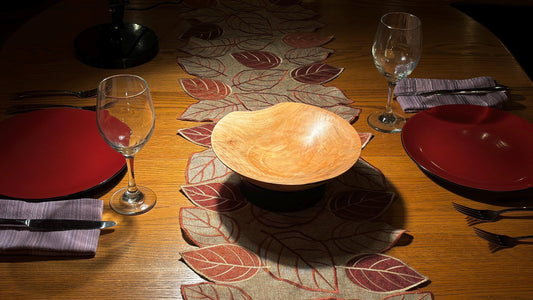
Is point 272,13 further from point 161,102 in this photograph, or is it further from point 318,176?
point 318,176

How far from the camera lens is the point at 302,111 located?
3.32 ft

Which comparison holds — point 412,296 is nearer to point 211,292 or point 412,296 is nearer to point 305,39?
point 211,292

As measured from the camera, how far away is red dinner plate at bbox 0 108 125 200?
0.90 metres

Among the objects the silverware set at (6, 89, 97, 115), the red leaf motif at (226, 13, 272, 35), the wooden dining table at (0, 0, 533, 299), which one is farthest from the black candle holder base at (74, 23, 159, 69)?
the red leaf motif at (226, 13, 272, 35)

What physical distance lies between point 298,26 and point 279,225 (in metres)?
0.87

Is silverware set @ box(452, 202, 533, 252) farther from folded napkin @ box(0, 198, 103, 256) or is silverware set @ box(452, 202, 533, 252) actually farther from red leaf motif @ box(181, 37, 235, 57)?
red leaf motif @ box(181, 37, 235, 57)

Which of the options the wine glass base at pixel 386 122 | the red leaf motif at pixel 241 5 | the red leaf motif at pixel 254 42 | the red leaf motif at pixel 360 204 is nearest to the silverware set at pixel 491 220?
the red leaf motif at pixel 360 204

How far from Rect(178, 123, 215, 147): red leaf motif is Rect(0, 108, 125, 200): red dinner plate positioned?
0.15 meters

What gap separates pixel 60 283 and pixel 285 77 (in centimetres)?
75

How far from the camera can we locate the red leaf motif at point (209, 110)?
1.12 meters

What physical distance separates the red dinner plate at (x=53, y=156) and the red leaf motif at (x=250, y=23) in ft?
2.00

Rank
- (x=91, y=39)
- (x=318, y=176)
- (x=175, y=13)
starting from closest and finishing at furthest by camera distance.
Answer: (x=318, y=176), (x=91, y=39), (x=175, y=13)

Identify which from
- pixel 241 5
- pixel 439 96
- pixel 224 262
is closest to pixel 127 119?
pixel 224 262

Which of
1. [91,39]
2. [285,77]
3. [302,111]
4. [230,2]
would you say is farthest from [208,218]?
[230,2]
